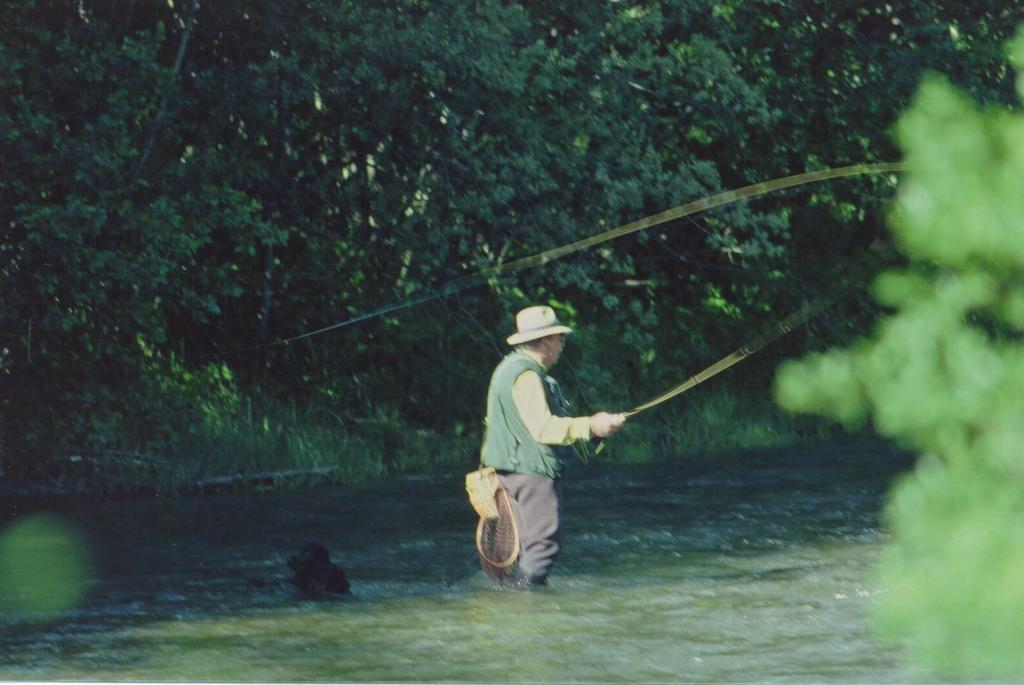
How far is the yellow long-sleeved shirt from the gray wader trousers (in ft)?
0.99

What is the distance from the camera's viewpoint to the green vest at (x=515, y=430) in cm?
795

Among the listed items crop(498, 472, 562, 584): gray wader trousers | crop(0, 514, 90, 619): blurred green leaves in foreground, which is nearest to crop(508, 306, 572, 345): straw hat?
crop(498, 472, 562, 584): gray wader trousers

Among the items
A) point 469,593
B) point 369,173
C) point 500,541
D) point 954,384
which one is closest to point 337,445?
point 369,173

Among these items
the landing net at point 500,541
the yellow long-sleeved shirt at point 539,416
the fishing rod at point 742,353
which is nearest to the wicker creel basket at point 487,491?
the landing net at point 500,541

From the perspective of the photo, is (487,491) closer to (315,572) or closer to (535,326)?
(535,326)

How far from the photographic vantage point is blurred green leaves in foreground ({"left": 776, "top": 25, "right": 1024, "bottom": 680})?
204cm

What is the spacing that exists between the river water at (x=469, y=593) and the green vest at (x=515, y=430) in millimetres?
622

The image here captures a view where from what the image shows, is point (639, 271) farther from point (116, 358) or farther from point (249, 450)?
point (116, 358)

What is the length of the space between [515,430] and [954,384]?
19.6 feet

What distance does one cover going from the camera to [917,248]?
2094 millimetres

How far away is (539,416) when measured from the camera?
306 inches

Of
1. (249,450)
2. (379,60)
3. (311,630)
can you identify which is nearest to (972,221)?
(311,630)

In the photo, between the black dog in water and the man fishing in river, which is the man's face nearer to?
the man fishing in river

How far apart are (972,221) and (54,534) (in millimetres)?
9674
